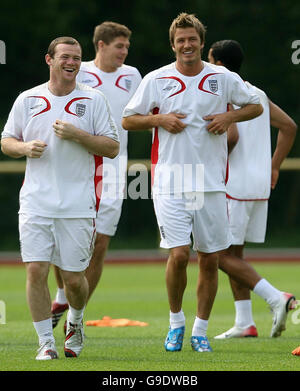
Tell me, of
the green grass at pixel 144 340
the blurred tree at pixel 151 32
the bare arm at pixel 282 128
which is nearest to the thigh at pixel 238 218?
the bare arm at pixel 282 128

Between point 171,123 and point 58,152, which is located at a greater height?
point 171,123

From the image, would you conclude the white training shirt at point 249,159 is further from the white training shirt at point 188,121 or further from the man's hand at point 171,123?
the man's hand at point 171,123

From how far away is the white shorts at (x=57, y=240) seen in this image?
7.12 meters

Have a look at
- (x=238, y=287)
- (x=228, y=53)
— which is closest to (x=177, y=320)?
(x=238, y=287)

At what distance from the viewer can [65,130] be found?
7055 millimetres

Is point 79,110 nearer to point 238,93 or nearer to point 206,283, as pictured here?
point 238,93

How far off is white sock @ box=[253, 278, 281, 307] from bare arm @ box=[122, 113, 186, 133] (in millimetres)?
1808

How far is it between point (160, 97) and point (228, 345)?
79.4 inches

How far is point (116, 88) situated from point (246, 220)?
1.71m

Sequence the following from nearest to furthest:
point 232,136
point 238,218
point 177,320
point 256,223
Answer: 1. point 177,320
2. point 232,136
3. point 238,218
4. point 256,223

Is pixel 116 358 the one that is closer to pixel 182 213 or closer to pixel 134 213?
pixel 182 213

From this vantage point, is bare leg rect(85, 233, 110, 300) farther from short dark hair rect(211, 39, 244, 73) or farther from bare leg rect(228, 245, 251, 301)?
short dark hair rect(211, 39, 244, 73)

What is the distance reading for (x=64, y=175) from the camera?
7.23m

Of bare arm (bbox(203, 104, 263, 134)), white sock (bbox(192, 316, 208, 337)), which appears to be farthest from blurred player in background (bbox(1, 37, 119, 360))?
white sock (bbox(192, 316, 208, 337))
